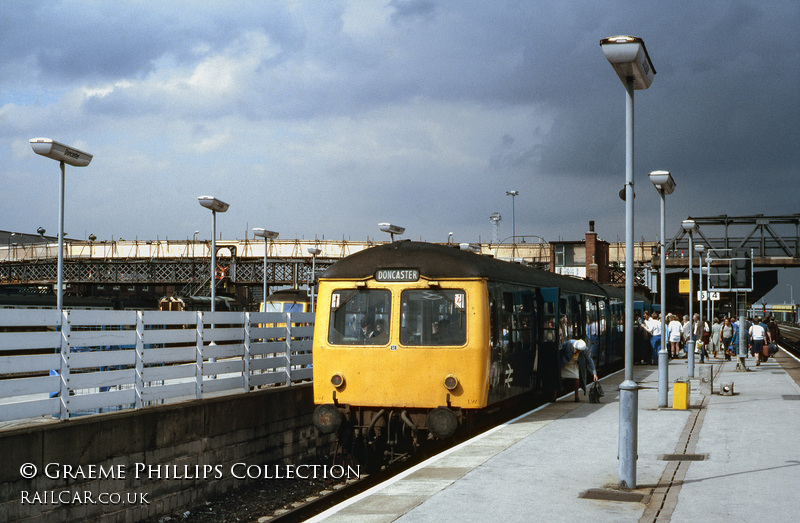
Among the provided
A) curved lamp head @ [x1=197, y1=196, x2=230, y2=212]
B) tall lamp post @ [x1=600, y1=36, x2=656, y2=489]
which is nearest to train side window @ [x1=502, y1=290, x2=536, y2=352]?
tall lamp post @ [x1=600, y1=36, x2=656, y2=489]

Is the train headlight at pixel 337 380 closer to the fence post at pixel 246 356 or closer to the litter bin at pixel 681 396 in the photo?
the fence post at pixel 246 356

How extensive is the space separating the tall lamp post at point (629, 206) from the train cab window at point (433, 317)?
3570 millimetres

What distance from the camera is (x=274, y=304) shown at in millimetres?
37438

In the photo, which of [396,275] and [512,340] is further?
[512,340]

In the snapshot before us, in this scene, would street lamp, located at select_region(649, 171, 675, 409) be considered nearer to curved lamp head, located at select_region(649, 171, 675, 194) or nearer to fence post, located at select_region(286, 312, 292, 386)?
curved lamp head, located at select_region(649, 171, 675, 194)

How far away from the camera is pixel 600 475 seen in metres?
9.34

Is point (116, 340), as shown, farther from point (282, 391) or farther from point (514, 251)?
point (514, 251)

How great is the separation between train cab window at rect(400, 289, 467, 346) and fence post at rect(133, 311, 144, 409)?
3.70m

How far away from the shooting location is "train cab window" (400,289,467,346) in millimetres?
12656

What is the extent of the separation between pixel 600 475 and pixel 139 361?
6139mm

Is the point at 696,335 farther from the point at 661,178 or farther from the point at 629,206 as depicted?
the point at 629,206

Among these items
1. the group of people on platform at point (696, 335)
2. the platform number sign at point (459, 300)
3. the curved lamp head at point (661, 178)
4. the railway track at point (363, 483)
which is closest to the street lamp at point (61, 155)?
the railway track at point (363, 483)

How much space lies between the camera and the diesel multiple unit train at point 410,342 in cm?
1250

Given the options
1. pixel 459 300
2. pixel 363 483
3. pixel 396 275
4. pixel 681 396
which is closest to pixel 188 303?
pixel 363 483
